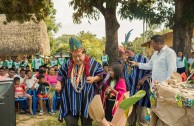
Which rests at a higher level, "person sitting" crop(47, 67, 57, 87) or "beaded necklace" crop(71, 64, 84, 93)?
"beaded necklace" crop(71, 64, 84, 93)

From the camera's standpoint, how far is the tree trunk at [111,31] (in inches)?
586

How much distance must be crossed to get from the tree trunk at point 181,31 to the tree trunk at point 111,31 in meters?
3.17

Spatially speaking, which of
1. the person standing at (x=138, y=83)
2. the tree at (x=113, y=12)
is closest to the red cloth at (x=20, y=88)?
the person standing at (x=138, y=83)

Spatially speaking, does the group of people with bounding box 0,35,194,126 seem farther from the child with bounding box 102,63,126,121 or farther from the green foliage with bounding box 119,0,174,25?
the green foliage with bounding box 119,0,174,25

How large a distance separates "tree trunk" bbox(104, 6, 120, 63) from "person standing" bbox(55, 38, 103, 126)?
35.4ft

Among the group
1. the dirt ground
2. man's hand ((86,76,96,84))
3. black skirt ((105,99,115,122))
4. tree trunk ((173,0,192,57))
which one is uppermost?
tree trunk ((173,0,192,57))

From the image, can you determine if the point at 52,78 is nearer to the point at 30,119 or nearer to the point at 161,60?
the point at 30,119

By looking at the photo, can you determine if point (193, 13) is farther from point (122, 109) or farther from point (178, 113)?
point (122, 109)

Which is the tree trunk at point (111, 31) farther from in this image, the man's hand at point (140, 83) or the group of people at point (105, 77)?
the man's hand at point (140, 83)

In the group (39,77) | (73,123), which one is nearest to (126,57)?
(73,123)

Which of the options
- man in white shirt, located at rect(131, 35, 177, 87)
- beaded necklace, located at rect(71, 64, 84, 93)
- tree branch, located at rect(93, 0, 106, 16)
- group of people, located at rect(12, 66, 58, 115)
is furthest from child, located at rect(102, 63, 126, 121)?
tree branch, located at rect(93, 0, 106, 16)

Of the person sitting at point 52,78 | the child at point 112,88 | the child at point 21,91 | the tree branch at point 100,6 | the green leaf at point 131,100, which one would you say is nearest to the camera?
the green leaf at point 131,100

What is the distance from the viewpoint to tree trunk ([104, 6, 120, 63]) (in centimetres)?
1488

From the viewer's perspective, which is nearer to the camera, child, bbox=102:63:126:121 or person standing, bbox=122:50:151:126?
child, bbox=102:63:126:121
